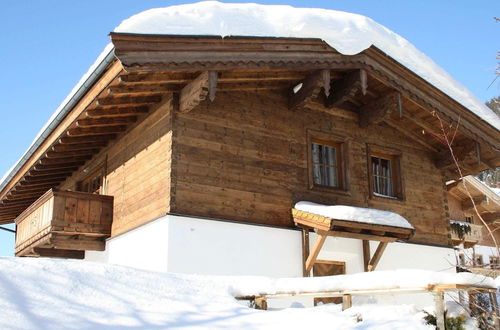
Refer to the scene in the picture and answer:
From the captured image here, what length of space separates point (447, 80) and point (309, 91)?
3781 mm

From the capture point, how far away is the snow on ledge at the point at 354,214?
11.0 meters

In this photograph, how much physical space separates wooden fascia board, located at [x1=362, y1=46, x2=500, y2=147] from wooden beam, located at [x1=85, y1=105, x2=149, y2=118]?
15.1 ft

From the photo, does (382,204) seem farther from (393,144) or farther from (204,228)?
(204,228)

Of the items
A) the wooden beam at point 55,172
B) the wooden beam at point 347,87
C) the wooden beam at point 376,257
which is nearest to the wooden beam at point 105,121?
the wooden beam at point 55,172

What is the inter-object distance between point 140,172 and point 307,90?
12.2 ft

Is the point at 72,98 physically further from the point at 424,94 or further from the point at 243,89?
the point at 424,94

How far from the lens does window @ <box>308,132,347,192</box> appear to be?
41.0 feet

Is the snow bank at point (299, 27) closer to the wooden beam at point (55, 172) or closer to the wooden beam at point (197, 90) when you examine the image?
the wooden beam at point (197, 90)

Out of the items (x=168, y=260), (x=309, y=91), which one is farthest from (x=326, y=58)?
(x=168, y=260)

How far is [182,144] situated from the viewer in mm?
10586

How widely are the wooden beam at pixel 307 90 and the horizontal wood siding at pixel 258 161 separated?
0.21 meters

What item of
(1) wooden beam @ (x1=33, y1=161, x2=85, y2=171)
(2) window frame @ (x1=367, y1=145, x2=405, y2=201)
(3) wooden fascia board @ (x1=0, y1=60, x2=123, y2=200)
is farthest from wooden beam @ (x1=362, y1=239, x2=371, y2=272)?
(1) wooden beam @ (x1=33, y1=161, x2=85, y2=171)

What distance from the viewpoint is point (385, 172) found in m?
13.9

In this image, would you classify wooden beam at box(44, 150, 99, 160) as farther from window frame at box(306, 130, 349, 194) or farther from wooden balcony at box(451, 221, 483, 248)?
wooden balcony at box(451, 221, 483, 248)
